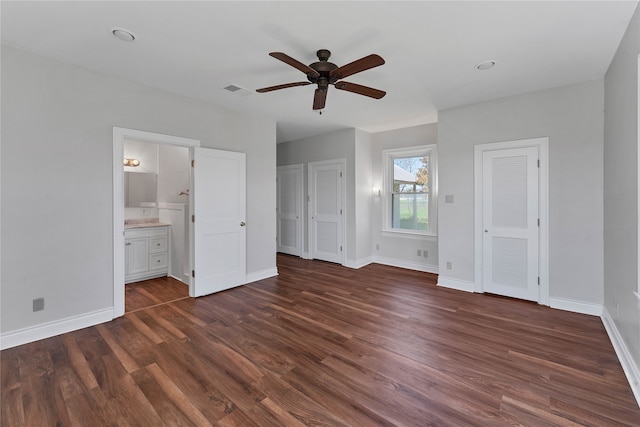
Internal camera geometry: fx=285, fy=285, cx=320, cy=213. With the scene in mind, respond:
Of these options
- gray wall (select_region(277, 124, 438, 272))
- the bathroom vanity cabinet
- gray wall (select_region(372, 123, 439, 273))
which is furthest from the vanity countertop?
gray wall (select_region(372, 123, 439, 273))

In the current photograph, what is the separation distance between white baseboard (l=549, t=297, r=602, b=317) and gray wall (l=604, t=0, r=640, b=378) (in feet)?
0.63

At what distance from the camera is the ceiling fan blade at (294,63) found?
209cm

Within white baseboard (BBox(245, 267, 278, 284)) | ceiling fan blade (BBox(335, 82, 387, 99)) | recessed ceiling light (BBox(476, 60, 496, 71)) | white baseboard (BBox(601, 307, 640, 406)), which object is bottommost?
white baseboard (BBox(601, 307, 640, 406))

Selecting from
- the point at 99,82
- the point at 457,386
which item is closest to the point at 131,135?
the point at 99,82

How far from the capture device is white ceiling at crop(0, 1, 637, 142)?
2002 millimetres

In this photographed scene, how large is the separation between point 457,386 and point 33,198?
384 cm

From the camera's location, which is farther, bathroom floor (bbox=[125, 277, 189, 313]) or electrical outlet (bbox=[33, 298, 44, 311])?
bathroom floor (bbox=[125, 277, 189, 313])

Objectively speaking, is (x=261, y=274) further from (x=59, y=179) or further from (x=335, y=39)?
(x=335, y=39)

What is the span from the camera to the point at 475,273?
3979mm

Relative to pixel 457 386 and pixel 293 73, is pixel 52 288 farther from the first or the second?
pixel 457 386

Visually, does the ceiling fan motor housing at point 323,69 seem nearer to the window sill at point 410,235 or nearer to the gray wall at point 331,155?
the gray wall at point 331,155

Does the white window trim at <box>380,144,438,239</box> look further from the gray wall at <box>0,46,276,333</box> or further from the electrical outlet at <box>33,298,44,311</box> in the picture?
the electrical outlet at <box>33,298,44,311</box>

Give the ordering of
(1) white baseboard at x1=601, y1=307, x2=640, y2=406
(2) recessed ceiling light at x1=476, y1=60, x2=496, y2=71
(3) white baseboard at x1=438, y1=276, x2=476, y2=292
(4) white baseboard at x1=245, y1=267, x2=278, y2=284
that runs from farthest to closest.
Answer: (4) white baseboard at x1=245, y1=267, x2=278, y2=284, (3) white baseboard at x1=438, y1=276, x2=476, y2=292, (2) recessed ceiling light at x1=476, y1=60, x2=496, y2=71, (1) white baseboard at x1=601, y1=307, x2=640, y2=406

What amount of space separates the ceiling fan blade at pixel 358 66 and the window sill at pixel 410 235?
3.57 metres
